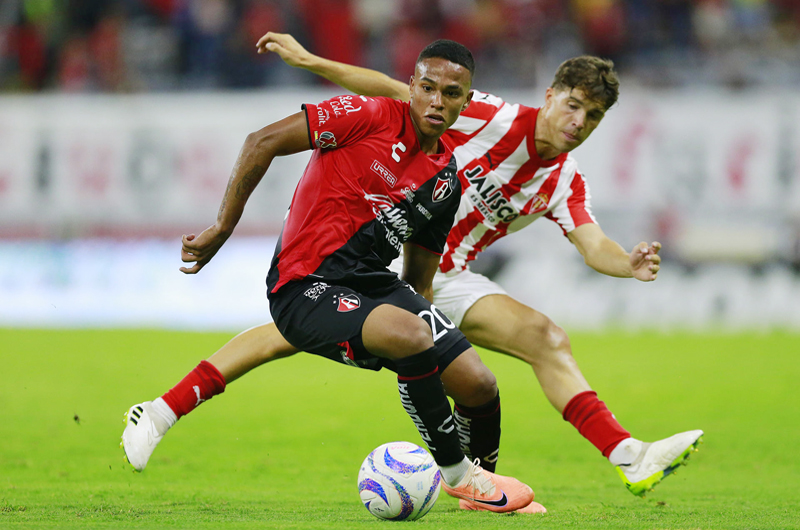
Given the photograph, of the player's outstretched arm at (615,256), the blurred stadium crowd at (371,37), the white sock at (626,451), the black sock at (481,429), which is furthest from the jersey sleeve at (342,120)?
the blurred stadium crowd at (371,37)

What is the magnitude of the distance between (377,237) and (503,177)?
1.25 meters

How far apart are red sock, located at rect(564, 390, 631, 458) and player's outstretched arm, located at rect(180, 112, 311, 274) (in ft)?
6.04

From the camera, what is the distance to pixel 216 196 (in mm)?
13766

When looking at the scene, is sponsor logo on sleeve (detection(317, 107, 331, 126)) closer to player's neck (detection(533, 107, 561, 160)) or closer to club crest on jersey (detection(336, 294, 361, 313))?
club crest on jersey (detection(336, 294, 361, 313))

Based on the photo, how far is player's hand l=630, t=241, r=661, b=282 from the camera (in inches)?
180

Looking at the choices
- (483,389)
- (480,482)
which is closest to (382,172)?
(483,389)

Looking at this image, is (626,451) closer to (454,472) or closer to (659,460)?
(659,460)

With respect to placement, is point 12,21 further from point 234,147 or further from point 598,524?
point 598,524

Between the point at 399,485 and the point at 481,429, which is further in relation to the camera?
the point at 481,429

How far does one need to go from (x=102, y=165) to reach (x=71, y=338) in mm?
3060

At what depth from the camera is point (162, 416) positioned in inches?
192

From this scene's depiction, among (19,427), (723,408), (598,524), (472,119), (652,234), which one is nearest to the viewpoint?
(598,524)

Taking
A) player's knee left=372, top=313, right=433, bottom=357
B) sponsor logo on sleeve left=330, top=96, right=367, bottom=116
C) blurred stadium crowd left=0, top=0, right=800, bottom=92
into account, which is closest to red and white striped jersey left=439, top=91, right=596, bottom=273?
sponsor logo on sleeve left=330, top=96, right=367, bottom=116

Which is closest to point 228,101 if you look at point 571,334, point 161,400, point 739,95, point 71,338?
point 71,338
